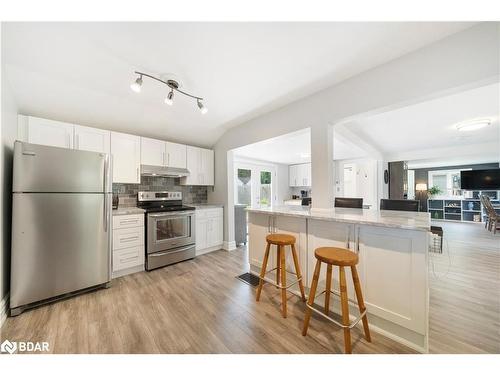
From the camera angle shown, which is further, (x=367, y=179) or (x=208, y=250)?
(x=367, y=179)

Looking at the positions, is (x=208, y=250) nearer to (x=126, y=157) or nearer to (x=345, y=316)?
(x=126, y=157)

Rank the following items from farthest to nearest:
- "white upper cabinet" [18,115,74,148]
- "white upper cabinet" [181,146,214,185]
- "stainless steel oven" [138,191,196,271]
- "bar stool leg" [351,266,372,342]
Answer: "white upper cabinet" [181,146,214,185] < "stainless steel oven" [138,191,196,271] < "white upper cabinet" [18,115,74,148] < "bar stool leg" [351,266,372,342]

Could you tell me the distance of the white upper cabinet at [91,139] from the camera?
8.15ft

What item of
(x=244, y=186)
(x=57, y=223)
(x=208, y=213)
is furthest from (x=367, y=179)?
(x=57, y=223)

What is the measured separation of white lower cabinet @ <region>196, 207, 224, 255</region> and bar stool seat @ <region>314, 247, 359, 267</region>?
7.99 feet

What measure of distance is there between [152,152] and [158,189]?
72cm

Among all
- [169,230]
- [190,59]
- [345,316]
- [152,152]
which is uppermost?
[190,59]

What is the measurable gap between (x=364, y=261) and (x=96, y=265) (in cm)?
286

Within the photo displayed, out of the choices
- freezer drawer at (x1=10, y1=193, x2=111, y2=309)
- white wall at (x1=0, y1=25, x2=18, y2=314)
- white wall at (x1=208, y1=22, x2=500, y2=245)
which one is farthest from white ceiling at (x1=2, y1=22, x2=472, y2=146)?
freezer drawer at (x1=10, y1=193, x2=111, y2=309)

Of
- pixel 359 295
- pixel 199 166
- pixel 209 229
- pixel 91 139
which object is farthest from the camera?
pixel 199 166

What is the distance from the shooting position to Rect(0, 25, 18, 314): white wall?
1.68 metres

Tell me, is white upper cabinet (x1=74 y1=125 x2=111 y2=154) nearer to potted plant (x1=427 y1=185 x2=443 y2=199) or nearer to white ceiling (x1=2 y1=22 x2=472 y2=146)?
white ceiling (x1=2 y1=22 x2=472 y2=146)

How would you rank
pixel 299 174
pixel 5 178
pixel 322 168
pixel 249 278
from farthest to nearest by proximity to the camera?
pixel 299 174
pixel 249 278
pixel 322 168
pixel 5 178

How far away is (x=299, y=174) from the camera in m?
6.66
